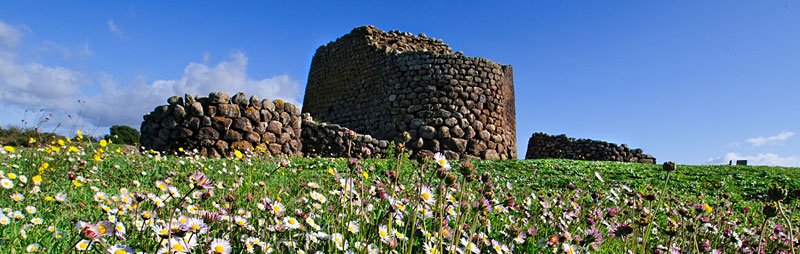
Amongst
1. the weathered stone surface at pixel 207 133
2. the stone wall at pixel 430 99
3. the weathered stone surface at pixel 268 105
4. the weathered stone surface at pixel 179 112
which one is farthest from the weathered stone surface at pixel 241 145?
the stone wall at pixel 430 99

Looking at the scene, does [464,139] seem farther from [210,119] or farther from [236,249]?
[236,249]

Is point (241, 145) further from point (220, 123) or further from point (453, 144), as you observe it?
point (453, 144)

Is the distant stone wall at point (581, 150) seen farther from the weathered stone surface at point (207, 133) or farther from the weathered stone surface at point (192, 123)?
the weathered stone surface at point (192, 123)

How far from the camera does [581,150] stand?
1948cm

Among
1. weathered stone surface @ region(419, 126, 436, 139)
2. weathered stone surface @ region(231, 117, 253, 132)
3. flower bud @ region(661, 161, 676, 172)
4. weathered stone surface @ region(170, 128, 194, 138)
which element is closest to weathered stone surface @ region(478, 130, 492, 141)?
weathered stone surface @ region(419, 126, 436, 139)

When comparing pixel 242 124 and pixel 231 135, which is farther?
pixel 242 124

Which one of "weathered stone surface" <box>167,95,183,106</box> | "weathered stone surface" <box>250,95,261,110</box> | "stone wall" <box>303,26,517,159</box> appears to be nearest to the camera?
"weathered stone surface" <box>167,95,183,106</box>

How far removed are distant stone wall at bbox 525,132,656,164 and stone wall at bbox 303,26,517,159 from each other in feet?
22.0

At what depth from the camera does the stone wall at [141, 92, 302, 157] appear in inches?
316

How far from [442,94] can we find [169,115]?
7.20m

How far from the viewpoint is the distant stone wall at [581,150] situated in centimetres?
1852

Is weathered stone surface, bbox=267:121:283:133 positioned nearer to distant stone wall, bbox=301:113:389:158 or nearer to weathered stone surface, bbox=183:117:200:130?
distant stone wall, bbox=301:113:389:158

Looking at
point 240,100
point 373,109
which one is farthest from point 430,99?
point 240,100

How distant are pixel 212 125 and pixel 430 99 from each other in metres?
6.23
